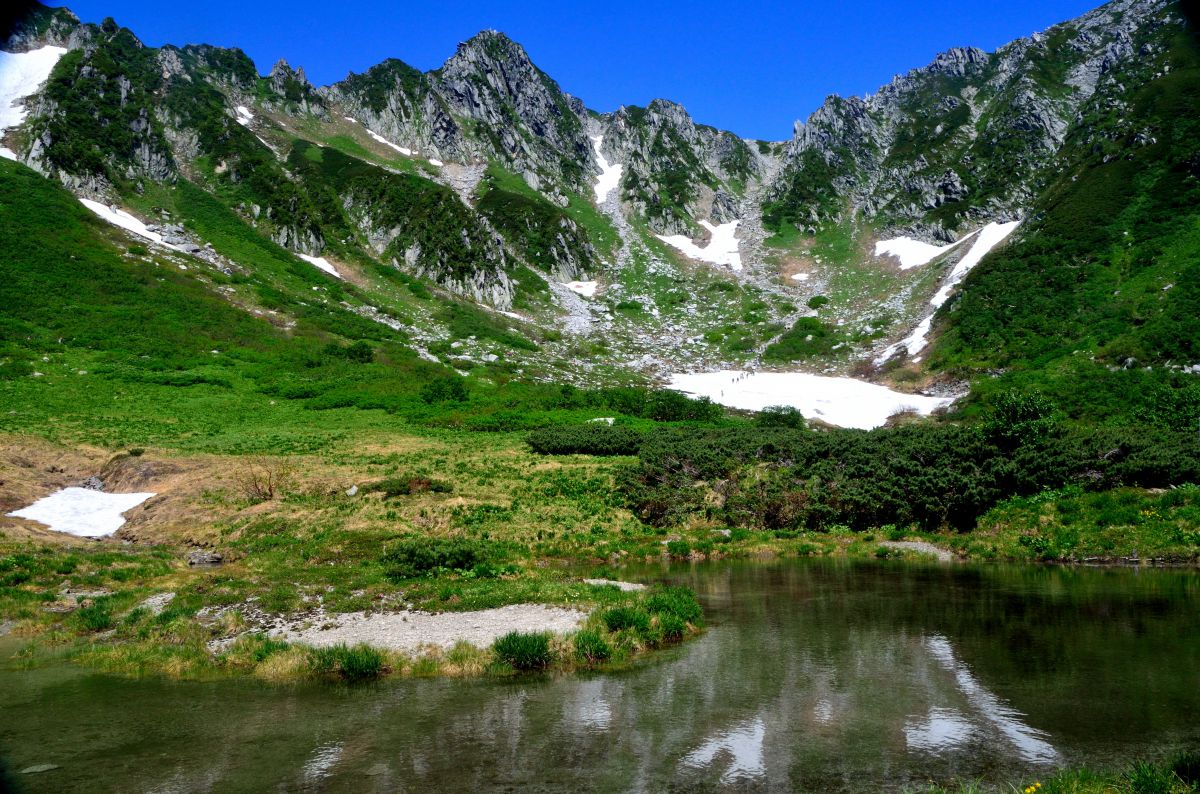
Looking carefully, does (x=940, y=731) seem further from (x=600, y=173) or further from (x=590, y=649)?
(x=600, y=173)

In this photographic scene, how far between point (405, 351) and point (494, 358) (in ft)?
34.5

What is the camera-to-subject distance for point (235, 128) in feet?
393

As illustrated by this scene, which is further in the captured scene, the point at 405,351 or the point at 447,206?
the point at 447,206

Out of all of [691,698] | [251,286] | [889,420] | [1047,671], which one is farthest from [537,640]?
[251,286]

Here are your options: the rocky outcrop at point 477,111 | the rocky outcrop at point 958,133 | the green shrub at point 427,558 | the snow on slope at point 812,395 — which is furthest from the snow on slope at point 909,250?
the green shrub at point 427,558

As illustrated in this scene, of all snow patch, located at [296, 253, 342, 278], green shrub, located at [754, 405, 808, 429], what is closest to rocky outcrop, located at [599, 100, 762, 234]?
snow patch, located at [296, 253, 342, 278]

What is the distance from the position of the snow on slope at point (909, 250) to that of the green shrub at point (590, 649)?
116 m

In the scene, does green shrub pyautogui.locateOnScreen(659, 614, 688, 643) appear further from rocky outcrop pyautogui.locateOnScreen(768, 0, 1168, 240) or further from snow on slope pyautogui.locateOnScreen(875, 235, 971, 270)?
rocky outcrop pyautogui.locateOnScreen(768, 0, 1168, 240)

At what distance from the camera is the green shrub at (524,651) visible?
14984 mm

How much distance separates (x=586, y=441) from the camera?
1849 inches

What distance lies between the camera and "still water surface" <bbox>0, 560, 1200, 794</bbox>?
10.1 metres

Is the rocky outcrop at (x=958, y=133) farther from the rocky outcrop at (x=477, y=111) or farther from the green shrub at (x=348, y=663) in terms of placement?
the green shrub at (x=348, y=663)

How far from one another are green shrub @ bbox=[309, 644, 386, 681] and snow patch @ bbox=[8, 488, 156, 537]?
833 inches

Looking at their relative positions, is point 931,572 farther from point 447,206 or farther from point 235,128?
point 235,128
